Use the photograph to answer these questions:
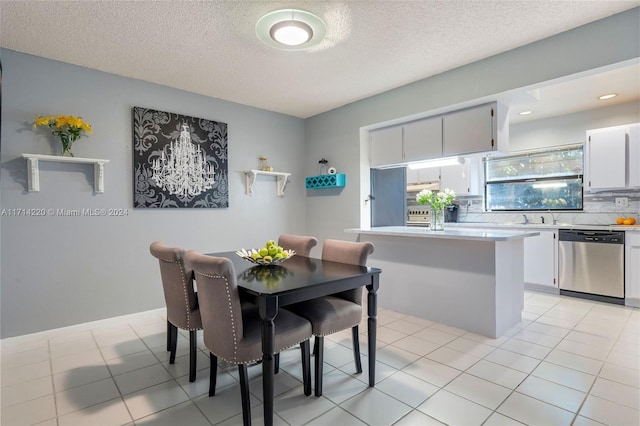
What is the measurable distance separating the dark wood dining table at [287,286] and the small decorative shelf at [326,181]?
80.2 inches

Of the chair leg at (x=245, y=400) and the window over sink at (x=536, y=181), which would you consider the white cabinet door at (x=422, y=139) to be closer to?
the window over sink at (x=536, y=181)

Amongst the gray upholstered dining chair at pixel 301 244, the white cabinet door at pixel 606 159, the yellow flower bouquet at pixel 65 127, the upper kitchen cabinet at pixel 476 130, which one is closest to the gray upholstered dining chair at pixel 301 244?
the gray upholstered dining chair at pixel 301 244

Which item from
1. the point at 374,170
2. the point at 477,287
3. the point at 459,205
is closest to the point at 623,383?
the point at 477,287

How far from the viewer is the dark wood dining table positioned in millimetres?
1594

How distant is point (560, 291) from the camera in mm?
4188

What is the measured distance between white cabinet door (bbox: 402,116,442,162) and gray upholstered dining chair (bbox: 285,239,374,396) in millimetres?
1762

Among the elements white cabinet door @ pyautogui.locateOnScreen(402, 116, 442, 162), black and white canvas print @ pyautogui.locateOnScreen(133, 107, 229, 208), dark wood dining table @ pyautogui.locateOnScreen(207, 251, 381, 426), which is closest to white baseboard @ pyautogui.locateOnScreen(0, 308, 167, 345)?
black and white canvas print @ pyautogui.locateOnScreen(133, 107, 229, 208)

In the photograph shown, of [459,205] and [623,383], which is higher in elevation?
[459,205]

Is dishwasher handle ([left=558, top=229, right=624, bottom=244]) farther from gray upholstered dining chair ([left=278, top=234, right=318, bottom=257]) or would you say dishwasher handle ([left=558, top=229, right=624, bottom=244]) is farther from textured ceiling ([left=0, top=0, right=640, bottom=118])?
gray upholstered dining chair ([left=278, top=234, right=318, bottom=257])

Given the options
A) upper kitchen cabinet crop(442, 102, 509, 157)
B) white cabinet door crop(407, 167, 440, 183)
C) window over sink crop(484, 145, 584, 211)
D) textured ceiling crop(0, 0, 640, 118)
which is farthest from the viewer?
white cabinet door crop(407, 167, 440, 183)

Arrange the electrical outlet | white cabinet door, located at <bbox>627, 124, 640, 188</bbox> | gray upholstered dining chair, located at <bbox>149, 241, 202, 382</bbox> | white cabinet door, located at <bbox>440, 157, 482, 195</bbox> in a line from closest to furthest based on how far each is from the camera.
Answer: gray upholstered dining chair, located at <bbox>149, 241, 202, 382</bbox> < white cabinet door, located at <bbox>627, 124, 640, 188</bbox> < the electrical outlet < white cabinet door, located at <bbox>440, 157, 482, 195</bbox>

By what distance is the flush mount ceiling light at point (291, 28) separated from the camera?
224cm

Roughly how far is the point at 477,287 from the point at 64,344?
362cm

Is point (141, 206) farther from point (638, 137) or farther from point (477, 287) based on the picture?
point (638, 137)
